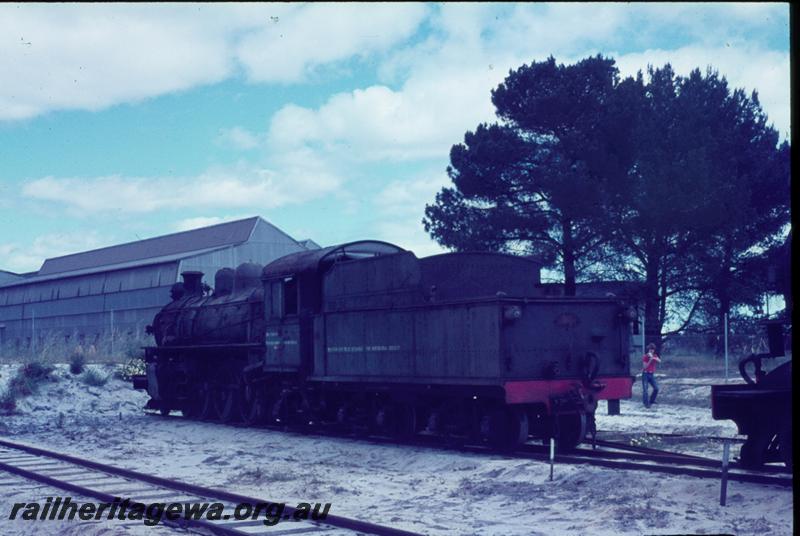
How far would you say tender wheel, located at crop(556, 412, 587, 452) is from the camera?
14477 mm

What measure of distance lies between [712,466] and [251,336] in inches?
472

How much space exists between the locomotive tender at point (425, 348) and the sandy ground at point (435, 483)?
2.72 ft

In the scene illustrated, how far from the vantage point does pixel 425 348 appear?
15.3 m

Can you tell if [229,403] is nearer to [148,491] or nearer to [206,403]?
[206,403]

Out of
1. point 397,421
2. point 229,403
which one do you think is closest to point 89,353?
point 229,403

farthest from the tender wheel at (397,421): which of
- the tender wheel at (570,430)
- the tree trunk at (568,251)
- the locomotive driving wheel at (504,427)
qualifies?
the tree trunk at (568,251)

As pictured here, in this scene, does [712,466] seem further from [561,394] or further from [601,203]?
[601,203]

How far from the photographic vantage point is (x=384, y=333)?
53.4 feet

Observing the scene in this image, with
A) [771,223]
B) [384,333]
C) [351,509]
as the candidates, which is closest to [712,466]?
[351,509]

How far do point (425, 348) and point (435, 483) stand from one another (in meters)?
3.40

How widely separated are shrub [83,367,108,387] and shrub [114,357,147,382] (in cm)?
84

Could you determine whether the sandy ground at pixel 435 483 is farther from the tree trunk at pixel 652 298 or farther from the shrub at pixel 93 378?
the tree trunk at pixel 652 298

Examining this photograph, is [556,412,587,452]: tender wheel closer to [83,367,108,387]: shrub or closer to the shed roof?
[83,367,108,387]: shrub

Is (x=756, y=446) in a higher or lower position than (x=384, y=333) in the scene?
lower
